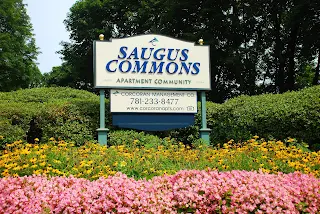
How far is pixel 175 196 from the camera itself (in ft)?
11.4

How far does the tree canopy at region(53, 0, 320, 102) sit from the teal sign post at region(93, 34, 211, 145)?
10.6 meters

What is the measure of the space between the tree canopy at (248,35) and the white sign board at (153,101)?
35.5 ft

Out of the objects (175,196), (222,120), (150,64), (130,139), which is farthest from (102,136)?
(175,196)

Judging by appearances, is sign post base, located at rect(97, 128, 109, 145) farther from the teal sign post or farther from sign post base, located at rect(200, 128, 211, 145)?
sign post base, located at rect(200, 128, 211, 145)

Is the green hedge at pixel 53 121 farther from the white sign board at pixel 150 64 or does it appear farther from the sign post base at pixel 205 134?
the sign post base at pixel 205 134

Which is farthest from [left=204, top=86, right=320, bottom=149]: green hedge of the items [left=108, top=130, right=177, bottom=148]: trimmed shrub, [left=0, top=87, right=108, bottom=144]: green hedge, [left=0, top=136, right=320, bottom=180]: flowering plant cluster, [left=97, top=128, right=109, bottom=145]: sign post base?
[left=0, top=87, right=108, bottom=144]: green hedge

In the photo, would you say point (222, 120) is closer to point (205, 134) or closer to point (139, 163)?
point (205, 134)

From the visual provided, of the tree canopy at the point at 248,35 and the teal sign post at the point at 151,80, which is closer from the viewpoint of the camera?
the teal sign post at the point at 151,80

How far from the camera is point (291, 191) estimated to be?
136 inches

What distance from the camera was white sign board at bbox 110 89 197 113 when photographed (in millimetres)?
9203

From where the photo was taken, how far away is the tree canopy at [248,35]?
66.4 ft

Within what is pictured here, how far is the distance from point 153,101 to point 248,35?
14.9 meters

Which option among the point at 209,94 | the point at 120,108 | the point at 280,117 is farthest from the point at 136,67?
the point at 209,94

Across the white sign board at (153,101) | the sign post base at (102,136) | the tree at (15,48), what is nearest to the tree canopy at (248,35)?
the tree at (15,48)
